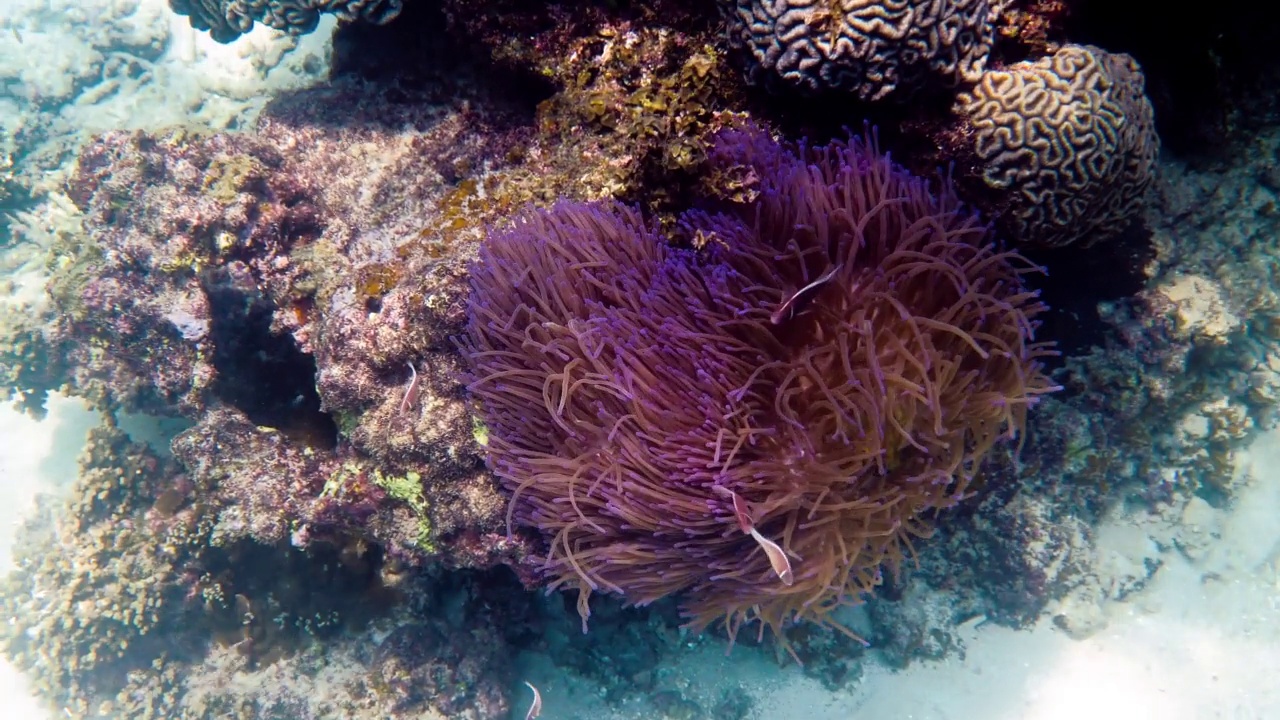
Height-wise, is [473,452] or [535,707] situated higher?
[473,452]

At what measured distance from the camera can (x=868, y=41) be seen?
331cm

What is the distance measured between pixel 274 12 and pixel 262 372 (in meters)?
2.84

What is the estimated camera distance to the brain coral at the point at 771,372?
128 inches

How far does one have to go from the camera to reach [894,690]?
21.0ft

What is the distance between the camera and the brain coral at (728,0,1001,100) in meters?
3.29

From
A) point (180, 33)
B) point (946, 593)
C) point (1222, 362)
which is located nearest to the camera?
point (1222, 362)

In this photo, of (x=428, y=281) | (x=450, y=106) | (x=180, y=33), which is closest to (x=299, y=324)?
(x=428, y=281)

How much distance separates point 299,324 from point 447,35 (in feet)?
7.73

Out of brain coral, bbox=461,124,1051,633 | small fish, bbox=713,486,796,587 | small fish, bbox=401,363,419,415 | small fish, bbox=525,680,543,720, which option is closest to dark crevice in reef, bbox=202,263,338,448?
small fish, bbox=401,363,419,415

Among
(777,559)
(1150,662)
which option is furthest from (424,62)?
(1150,662)

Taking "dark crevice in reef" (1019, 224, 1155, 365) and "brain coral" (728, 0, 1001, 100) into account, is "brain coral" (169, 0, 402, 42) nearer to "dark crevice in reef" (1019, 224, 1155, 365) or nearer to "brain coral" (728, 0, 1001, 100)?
"brain coral" (728, 0, 1001, 100)

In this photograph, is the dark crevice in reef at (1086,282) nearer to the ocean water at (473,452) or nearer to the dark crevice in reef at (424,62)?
the ocean water at (473,452)

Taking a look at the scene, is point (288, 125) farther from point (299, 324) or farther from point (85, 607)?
point (85, 607)

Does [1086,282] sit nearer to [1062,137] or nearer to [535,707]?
[1062,137]
